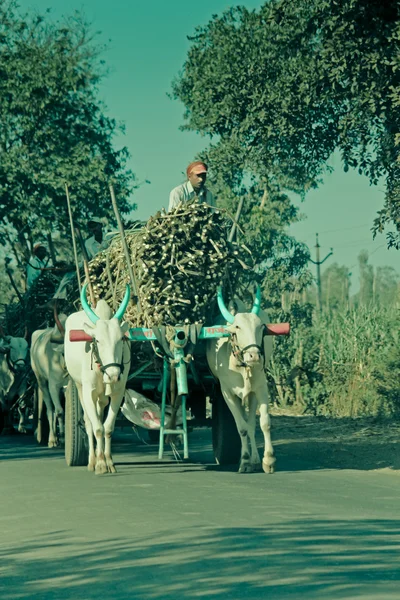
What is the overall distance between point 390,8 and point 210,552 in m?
8.86

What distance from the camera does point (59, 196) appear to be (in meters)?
24.8

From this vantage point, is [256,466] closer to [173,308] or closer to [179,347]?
[179,347]

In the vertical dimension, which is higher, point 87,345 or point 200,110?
point 200,110

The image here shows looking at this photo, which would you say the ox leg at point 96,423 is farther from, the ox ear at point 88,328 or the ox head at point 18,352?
the ox head at point 18,352

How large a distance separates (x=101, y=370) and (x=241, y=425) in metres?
1.55

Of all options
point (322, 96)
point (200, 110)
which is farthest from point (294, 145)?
point (200, 110)

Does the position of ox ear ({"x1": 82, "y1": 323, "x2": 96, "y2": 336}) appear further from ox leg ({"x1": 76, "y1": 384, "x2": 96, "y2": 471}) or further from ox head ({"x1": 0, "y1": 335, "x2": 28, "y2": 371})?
ox head ({"x1": 0, "y1": 335, "x2": 28, "y2": 371})

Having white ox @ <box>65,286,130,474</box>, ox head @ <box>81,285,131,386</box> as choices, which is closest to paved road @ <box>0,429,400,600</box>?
white ox @ <box>65,286,130,474</box>

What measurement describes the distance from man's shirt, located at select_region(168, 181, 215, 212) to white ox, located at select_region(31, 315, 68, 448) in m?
2.94

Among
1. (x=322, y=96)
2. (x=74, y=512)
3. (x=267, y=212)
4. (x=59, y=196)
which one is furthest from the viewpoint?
(x=267, y=212)

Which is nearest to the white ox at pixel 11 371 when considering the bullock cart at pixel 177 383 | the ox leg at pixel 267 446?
the bullock cart at pixel 177 383

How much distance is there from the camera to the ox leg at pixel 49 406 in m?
15.2

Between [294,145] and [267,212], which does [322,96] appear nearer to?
[294,145]

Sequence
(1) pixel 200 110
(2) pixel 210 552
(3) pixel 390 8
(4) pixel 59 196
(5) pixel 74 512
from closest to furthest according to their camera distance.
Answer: (2) pixel 210 552
(5) pixel 74 512
(3) pixel 390 8
(1) pixel 200 110
(4) pixel 59 196
